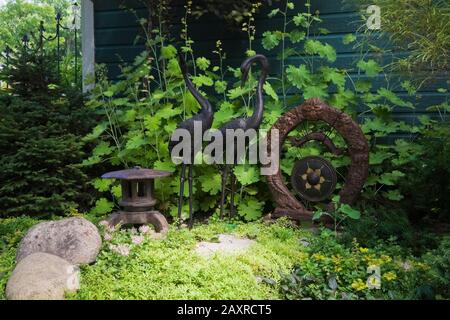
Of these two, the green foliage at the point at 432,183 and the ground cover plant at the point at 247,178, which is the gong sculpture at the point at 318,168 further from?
the green foliage at the point at 432,183

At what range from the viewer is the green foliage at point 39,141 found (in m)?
5.43

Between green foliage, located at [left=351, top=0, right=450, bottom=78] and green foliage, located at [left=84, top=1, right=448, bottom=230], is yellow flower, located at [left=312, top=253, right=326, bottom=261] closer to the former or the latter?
green foliage, located at [left=84, top=1, right=448, bottom=230]

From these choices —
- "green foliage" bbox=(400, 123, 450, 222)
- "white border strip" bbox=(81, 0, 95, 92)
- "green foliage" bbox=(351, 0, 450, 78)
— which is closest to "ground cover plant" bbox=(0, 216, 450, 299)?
"green foliage" bbox=(400, 123, 450, 222)

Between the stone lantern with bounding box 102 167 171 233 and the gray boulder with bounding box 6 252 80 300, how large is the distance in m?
1.24

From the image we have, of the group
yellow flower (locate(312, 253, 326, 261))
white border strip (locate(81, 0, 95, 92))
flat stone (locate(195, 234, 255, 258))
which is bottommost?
flat stone (locate(195, 234, 255, 258))

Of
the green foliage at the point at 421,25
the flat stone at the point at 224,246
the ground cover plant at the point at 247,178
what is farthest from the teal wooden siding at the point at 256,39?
the flat stone at the point at 224,246

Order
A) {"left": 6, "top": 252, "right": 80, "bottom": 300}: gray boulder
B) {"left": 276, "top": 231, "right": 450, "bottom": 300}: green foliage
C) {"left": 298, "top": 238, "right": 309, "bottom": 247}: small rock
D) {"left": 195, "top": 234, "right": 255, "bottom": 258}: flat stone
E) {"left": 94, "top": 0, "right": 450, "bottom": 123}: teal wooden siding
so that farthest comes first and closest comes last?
{"left": 94, "top": 0, "right": 450, "bottom": 123}: teal wooden siding
{"left": 298, "top": 238, "right": 309, "bottom": 247}: small rock
{"left": 195, "top": 234, "right": 255, "bottom": 258}: flat stone
{"left": 276, "top": 231, "right": 450, "bottom": 300}: green foliage
{"left": 6, "top": 252, "right": 80, "bottom": 300}: gray boulder

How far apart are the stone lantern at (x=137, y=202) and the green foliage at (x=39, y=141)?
1182 mm

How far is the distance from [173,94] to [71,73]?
5.60 meters

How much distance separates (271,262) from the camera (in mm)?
3719

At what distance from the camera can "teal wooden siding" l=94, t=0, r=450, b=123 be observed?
590 centimetres

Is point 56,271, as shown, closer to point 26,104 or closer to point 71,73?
point 26,104

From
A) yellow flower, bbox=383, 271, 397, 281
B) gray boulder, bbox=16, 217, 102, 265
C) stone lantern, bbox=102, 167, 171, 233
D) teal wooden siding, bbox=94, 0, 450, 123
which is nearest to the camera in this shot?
yellow flower, bbox=383, 271, 397, 281
